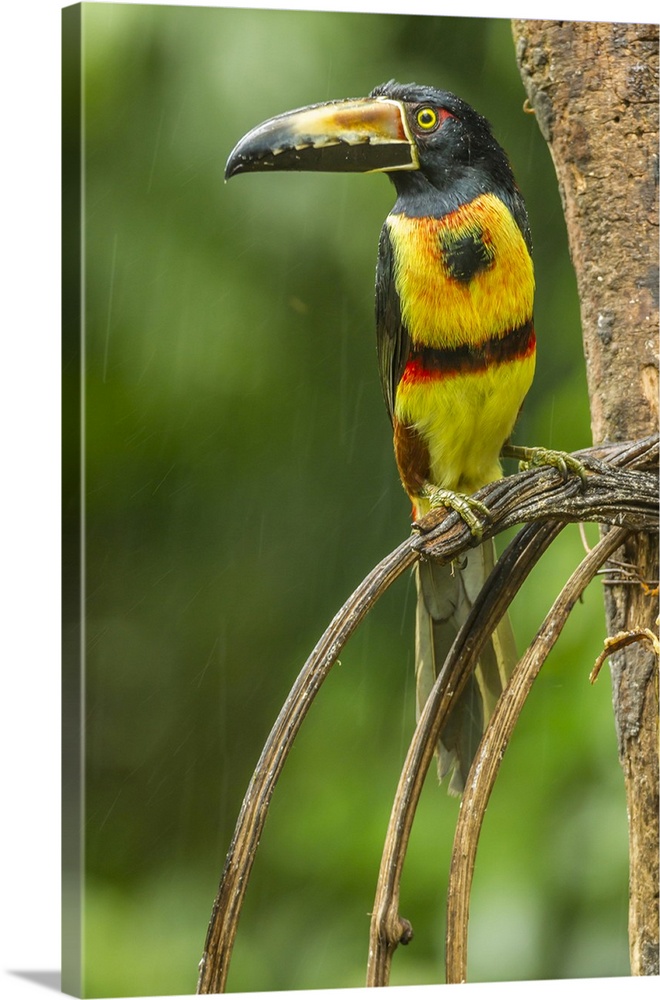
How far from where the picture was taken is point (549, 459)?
285 cm

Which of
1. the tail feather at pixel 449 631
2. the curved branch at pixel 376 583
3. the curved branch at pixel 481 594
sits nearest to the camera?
the curved branch at pixel 376 583

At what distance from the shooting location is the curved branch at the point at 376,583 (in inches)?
98.9

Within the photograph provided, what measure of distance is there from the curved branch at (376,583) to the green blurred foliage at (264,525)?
0.10 meters

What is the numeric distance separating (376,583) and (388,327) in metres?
0.51

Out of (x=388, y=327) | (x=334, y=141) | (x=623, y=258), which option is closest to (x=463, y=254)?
(x=388, y=327)

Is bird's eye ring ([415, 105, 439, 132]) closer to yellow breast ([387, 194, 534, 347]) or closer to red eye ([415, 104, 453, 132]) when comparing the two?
red eye ([415, 104, 453, 132])

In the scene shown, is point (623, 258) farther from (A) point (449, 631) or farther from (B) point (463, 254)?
(A) point (449, 631)

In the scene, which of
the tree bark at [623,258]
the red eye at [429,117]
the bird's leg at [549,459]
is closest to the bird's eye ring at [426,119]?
the red eye at [429,117]

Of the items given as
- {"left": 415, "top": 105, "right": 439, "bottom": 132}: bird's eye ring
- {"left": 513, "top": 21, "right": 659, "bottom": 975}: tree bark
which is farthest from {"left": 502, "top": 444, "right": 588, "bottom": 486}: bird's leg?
{"left": 415, "top": 105, "right": 439, "bottom": 132}: bird's eye ring

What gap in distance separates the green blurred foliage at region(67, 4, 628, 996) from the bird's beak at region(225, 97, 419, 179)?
3 centimetres

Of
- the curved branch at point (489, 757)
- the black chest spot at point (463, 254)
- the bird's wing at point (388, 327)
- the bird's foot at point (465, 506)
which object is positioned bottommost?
the curved branch at point (489, 757)

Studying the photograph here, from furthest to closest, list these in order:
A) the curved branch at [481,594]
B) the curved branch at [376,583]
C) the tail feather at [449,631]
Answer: the tail feather at [449,631], the curved branch at [481,594], the curved branch at [376,583]

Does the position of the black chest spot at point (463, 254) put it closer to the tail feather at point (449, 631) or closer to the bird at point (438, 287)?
the bird at point (438, 287)

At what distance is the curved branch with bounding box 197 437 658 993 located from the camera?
2.51 m
